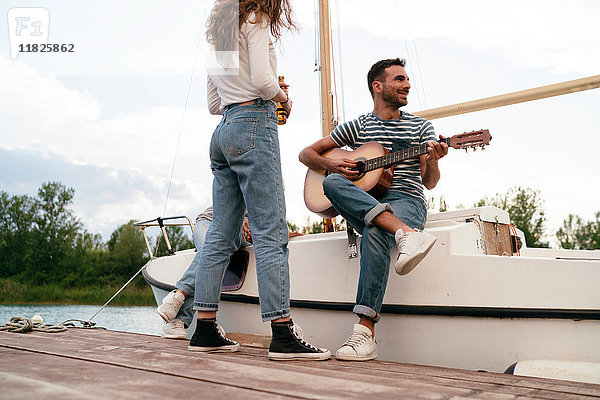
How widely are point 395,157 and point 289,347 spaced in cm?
121

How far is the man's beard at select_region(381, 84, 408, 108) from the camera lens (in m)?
2.96

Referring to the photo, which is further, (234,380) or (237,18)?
(237,18)

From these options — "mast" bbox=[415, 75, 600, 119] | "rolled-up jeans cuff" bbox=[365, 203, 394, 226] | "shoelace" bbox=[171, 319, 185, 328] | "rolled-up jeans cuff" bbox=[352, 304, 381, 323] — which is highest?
"mast" bbox=[415, 75, 600, 119]

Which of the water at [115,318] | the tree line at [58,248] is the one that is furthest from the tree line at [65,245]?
the water at [115,318]

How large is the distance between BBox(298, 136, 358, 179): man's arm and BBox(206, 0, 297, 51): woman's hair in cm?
91

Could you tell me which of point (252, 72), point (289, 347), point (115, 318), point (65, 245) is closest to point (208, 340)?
point (289, 347)

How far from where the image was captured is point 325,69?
18.4 ft

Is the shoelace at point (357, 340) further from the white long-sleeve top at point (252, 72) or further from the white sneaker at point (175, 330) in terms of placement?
the white sneaker at point (175, 330)

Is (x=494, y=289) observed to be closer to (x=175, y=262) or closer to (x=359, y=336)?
(x=359, y=336)

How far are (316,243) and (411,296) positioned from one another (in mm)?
692

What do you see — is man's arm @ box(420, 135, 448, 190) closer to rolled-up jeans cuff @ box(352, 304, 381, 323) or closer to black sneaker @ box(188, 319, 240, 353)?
rolled-up jeans cuff @ box(352, 304, 381, 323)

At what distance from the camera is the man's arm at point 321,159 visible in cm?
297

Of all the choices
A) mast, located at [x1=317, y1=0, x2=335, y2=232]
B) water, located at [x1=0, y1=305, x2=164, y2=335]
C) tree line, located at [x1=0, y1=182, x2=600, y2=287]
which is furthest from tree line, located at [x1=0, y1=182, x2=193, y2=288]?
mast, located at [x1=317, y1=0, x2=335, y2=232]

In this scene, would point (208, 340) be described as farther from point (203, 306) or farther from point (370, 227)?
point (370, 227)
